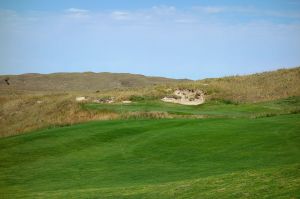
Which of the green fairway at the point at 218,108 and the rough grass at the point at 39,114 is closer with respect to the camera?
the green fairway at the point at 218,108

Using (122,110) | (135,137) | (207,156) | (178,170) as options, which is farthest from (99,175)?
(122,110)

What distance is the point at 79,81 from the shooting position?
409 feet

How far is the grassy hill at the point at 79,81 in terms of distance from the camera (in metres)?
117

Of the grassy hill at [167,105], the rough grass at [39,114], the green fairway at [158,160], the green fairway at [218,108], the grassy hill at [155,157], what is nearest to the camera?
the green fairway at [158,160]

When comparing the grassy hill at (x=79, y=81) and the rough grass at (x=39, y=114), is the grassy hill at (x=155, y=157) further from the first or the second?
the grassy hill at (x=79, y=81)

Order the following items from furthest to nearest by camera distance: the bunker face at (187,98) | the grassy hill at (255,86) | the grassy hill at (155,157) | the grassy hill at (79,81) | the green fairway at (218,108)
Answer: the grassy hill at (79,81) → the grassy hill at (255,86) → the bunker face at (187,98) → the green fairway at (218,108) → the grassy hill at (155,157)

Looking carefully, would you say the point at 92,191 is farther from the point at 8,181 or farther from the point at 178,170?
the point at 8,181

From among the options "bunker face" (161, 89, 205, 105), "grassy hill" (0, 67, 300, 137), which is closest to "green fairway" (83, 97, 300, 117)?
"grassy hill" (0, 67, 300, 137)

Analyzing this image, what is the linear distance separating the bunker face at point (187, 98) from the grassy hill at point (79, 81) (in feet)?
206

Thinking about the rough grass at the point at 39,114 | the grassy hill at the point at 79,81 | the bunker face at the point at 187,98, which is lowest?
the rough grass at the point at 39,114

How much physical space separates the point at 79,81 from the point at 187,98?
7731 centimetres

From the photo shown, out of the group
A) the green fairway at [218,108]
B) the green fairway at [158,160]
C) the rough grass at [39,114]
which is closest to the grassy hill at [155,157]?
the green fairway at [158,160]

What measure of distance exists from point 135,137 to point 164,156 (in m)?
4.96

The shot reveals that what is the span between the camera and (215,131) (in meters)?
27.2
